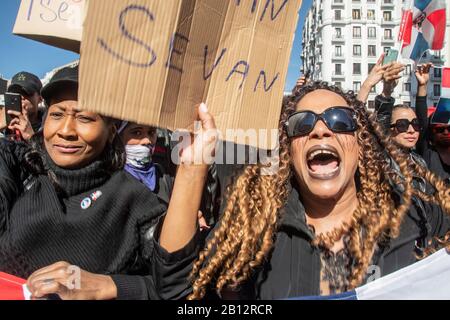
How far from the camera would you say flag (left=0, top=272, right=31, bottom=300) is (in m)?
1.50

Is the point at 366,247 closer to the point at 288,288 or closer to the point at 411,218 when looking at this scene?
the point at 411,218

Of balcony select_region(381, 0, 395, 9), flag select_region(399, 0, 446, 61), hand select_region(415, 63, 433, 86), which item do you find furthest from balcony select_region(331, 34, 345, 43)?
hand select_region(415, 63, 433, 86)

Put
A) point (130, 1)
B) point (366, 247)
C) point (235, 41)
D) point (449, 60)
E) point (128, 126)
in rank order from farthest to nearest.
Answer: point (449, 60), point (128, 126), point (366, 247), point (235, 41), point (130, 1)

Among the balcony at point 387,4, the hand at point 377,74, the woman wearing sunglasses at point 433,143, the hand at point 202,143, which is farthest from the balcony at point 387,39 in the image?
the hand at point 202,143

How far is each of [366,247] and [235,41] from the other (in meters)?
0.97

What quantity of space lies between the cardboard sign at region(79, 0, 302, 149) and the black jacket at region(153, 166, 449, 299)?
0.41 m

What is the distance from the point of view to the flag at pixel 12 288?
1495 mm

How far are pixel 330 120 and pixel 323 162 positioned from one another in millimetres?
191

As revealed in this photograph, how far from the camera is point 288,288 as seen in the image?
5.31 ft

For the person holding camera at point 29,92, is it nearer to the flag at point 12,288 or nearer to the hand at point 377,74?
the flag at point 12,288

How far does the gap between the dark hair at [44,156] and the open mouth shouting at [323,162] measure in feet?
2.83

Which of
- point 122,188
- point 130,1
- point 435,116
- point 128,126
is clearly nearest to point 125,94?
point 130,1

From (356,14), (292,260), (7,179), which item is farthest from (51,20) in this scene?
(356,14)

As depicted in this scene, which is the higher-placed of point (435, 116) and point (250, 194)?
point (435, 116)
